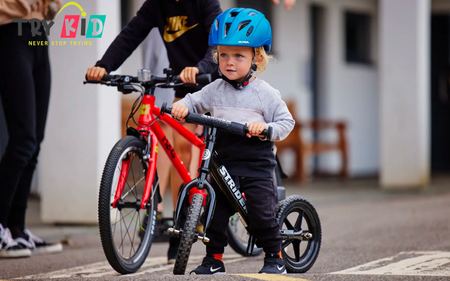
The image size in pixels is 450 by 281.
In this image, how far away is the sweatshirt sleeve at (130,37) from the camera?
440cm

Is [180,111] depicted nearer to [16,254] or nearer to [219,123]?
[219,123]

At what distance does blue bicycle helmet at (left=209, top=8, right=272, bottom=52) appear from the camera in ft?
12.0

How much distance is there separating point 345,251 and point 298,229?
3.66 feet

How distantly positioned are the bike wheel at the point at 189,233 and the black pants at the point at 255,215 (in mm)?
246

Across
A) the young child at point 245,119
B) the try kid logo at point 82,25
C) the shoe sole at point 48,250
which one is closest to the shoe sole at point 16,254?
the shoe sole at point 48,250

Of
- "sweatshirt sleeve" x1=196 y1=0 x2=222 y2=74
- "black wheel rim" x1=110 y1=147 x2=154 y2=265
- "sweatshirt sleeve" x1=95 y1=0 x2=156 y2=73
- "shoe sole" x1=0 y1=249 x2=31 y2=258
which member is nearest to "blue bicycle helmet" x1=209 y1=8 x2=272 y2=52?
"sweatshirt sleeve" x1=196 y1=0 x2=222 y2=74

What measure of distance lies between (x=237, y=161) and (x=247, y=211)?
251mm

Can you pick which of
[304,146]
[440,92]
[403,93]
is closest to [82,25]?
[403,93]

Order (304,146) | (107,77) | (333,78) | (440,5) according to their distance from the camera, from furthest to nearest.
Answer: (440,5)
(333,78)
(304,146)
(107,77)

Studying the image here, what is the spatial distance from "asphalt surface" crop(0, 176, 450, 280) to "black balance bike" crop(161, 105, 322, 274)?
149 millimetres

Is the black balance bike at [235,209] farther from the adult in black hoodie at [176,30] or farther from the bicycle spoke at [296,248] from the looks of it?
the adult in black hoodie at [176,30]

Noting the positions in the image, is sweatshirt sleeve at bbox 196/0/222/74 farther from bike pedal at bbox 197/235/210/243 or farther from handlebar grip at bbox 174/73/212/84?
bike pedal at bbox 197/235/210/243

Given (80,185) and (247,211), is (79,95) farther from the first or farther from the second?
(247,211)

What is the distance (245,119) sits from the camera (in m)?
3.72
